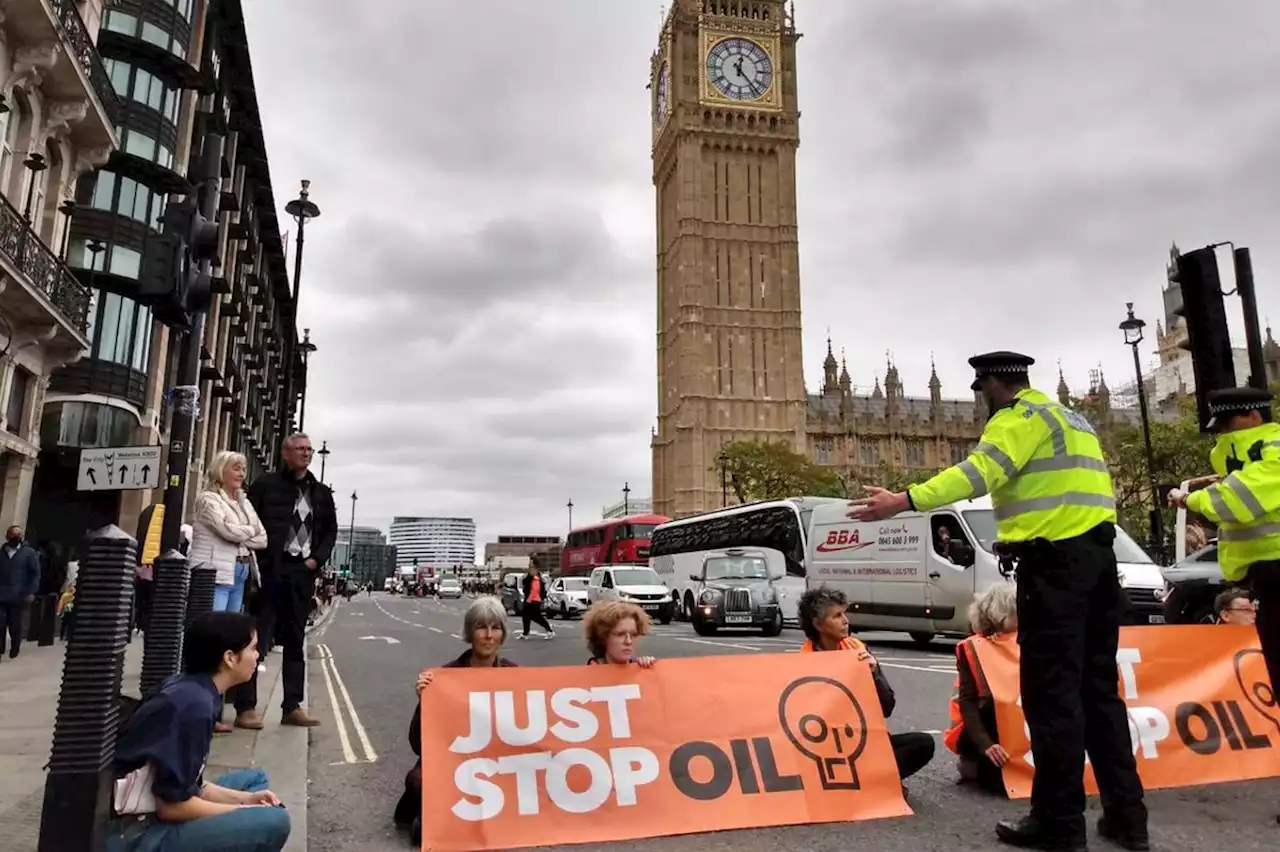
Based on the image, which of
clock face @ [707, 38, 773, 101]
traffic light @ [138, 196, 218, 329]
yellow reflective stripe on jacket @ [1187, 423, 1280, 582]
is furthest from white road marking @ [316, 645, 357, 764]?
clock face @ [707, 38, 773, 101]

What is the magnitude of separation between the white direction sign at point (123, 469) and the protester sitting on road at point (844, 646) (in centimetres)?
698

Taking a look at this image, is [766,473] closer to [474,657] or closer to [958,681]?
[958,681]

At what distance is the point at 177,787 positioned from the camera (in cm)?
277

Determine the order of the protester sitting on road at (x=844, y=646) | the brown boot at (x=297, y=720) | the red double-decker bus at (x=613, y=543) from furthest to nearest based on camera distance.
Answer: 1. the red double-decker bus at (x=613, y=543)
2. the brown boot at (x=297, y=720)
3. the protester sitting on road at (x=844, y=646)

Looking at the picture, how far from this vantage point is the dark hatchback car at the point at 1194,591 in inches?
396

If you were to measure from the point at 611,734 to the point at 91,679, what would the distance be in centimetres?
218

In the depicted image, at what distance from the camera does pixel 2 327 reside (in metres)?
15.9

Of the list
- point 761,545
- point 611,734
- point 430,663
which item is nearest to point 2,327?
point 430,663

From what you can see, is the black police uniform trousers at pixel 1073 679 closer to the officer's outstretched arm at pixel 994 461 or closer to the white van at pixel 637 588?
the officer's outstretched arm at pixel 994 461

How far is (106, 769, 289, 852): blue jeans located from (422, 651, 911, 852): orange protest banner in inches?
40.4

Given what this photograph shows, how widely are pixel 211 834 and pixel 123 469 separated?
7302 mm

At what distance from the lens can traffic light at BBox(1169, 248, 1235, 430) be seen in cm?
704

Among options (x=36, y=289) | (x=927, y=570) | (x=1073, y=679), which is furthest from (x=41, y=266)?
(x=1073, y=679)

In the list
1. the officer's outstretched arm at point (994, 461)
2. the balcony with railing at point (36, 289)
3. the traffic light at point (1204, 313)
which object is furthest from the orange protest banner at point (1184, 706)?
the balcony with railing at point (36, 289)
